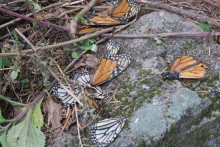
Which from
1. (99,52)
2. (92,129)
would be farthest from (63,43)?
(92,129)

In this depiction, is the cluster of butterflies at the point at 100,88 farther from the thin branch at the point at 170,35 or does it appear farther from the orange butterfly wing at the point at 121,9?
the orange butterfly wing at the point at 121,9

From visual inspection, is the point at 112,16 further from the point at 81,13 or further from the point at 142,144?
the point at 142,144

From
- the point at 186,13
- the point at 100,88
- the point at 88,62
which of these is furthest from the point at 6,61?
the point at 186,13

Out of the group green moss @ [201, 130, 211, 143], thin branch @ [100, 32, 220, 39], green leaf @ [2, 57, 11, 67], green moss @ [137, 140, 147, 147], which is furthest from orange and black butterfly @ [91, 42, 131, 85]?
green moss @ [201, 130, 211, 143]

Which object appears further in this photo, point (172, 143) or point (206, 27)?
point (206, 27)

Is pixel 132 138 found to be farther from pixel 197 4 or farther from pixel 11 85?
pixel 197 4
